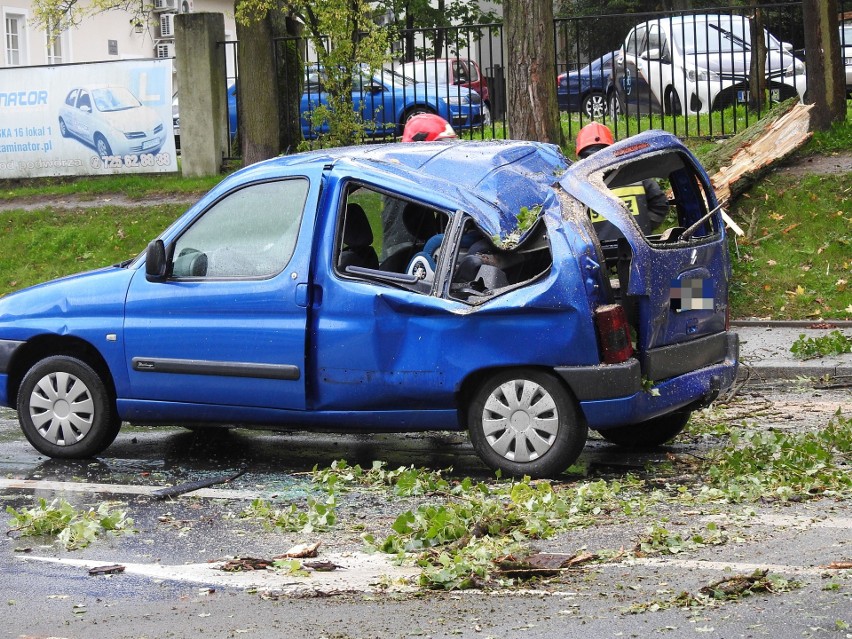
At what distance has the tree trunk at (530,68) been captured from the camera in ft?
44.5

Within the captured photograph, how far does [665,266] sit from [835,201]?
329 inches

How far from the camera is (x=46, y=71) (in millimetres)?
19266

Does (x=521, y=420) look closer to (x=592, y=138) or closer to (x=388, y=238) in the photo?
(x=388, y=238)

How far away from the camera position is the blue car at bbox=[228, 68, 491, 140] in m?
17.5

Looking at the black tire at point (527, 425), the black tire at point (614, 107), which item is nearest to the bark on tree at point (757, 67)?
the black tire at point (614, 107)

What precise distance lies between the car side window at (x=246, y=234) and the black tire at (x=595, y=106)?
35.9 feet

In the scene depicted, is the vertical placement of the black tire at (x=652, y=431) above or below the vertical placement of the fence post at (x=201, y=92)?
below

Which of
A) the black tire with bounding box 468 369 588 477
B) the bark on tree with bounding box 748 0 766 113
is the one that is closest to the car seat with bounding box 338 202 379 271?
the black tire with bounding box 468 369 588 477

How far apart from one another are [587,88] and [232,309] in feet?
43.5

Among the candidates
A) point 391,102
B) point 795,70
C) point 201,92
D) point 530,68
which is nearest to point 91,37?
point 201,92

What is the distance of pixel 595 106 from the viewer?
18.5m

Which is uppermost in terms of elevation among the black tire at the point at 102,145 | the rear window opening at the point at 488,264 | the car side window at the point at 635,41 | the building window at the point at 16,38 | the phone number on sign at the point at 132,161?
the building window at the point at 16,38

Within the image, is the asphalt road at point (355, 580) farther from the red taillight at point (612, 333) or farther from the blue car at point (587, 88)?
the blue car at point (587, 88)

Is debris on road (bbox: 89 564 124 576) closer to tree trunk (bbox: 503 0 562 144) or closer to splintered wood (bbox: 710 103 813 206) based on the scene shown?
tree trunk (bbox: 503 0 562 144)
